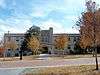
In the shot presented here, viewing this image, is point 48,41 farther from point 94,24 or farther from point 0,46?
point 94,24

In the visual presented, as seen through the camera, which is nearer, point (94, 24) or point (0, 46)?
point (94, 24)

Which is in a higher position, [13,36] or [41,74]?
[13,36]

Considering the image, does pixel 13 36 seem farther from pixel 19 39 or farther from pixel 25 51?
pixel 25 51

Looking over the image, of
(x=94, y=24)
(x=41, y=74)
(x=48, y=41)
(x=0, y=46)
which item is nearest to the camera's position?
(x=41, y=74)

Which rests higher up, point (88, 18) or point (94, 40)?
point (88, 18)

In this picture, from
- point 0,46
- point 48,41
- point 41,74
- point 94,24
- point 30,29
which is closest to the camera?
point 41,74

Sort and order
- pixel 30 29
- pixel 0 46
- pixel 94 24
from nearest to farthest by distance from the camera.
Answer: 1. pixel 94 24
2. pixel 0 46
3. pixel 30 29

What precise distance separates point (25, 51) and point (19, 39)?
20.7m

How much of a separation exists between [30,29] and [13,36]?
88.1ft

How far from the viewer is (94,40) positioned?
2339cm

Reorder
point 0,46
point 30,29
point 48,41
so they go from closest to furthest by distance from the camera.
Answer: point 0,46, point 30,29, point 48,41

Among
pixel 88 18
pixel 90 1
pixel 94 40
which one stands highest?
pixel 90 1

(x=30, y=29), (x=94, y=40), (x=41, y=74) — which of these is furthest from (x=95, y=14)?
(x=30, y=29)

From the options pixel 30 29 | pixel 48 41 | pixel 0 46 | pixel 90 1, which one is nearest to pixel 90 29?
pixel 90 1
